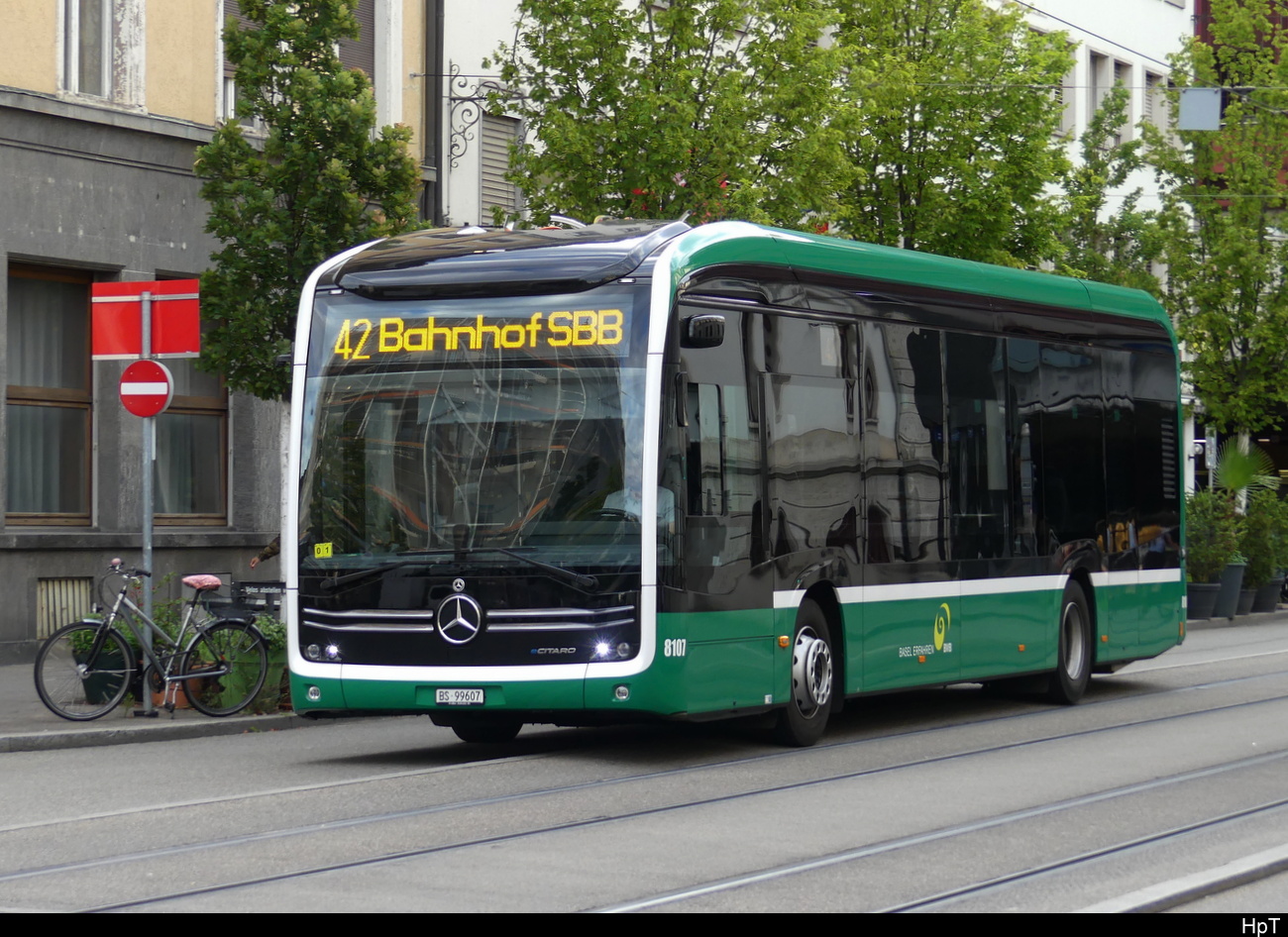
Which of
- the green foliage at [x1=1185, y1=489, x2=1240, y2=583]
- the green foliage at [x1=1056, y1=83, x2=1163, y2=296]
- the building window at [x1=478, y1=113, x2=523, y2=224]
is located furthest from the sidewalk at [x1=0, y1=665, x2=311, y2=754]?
the green foliage at [x1=1056, y1=83, x2=1163, y2=296]

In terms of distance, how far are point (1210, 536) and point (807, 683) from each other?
1963cm

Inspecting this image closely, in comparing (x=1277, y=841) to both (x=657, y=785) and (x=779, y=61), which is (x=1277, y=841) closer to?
(x=657, y=785)

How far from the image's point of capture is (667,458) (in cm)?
1180

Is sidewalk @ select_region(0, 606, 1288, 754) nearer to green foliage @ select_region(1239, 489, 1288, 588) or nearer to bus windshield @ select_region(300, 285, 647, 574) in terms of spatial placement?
bus windshield @ select_region(300, 285, 647, 574)

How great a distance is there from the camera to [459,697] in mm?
11914

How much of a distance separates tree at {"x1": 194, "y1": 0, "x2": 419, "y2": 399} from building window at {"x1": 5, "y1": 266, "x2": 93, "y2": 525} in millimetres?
3351

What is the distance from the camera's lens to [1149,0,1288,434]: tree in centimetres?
3769

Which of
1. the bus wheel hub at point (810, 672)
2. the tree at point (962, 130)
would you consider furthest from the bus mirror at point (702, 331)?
the tree at point (962, 130)

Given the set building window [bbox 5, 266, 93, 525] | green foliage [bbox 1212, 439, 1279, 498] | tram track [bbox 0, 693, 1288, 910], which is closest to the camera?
tram track [bbox 0, 693, 1288, 910]

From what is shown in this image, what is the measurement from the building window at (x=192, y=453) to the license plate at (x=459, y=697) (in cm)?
1110

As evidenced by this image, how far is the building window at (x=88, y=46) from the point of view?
21.2 m

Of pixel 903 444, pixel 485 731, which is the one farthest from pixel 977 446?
pixel 485 731

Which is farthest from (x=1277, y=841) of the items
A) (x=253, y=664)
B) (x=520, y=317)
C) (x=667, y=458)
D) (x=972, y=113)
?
(x=972, y=113)

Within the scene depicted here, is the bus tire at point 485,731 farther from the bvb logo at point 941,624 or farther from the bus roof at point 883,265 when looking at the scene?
the bus roof at point 883,265
